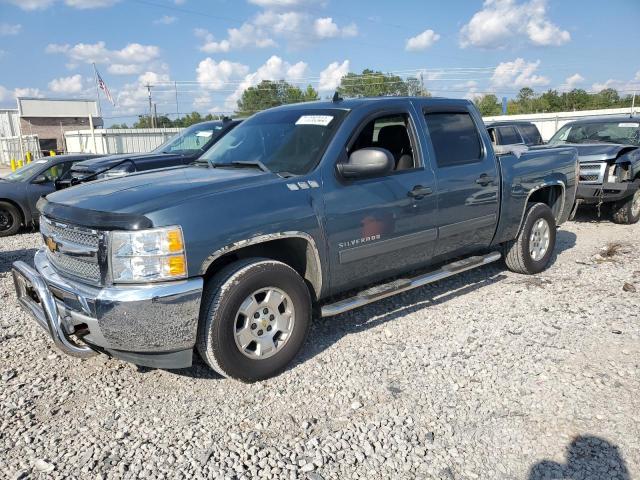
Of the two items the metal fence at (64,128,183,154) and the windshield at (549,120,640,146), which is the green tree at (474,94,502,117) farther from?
the windshield at (549,120,640,146)

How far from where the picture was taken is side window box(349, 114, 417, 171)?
4359 mm

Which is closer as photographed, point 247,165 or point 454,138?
point 247,165

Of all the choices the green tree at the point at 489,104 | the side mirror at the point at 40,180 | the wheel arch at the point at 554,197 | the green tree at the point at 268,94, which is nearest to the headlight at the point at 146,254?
the wheel arch at the point at 554,197

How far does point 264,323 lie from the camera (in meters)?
3.46

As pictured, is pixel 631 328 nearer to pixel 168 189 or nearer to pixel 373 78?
pixel 168 189

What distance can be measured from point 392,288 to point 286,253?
3.18 feet

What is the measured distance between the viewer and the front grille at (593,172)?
8586 millimetres

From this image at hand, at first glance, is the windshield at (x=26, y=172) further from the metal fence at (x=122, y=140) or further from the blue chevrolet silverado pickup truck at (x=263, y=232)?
the metal fence at (x=122, y=140)

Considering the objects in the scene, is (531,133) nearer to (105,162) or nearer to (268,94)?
(105,162)

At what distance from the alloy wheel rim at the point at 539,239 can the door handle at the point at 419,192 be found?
206 centimetres

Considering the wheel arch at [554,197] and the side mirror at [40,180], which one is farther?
the side mirror at [40,180]

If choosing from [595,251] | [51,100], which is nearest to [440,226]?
[595,251]

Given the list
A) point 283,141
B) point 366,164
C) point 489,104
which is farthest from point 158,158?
point 489,104

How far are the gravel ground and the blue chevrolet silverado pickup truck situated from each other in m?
0.35
